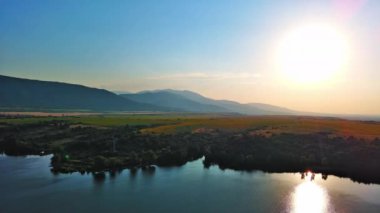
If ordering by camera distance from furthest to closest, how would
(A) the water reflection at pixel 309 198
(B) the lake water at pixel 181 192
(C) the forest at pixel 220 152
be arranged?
(C) the forest at pixel 220 152 → (A) the water reflection at pixel 309 198 → (B) the lake water at pixel 181 192

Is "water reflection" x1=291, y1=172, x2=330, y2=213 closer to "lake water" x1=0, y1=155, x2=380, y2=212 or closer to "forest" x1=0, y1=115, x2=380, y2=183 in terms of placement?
"lake water" x1=0, y1=155, x2=380, y2=212

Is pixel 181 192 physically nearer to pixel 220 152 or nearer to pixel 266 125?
pixel 220 152

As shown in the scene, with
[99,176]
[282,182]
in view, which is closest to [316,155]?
[282,182]

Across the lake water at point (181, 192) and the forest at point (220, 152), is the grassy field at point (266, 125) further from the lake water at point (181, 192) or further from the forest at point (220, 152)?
the lake water at point (181, 192)

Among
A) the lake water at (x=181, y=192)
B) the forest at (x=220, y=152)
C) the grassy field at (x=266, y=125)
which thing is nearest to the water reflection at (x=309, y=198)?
the lake water at (x=181, y=192)

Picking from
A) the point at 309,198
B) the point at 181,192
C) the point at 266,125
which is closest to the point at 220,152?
the point at 181,192

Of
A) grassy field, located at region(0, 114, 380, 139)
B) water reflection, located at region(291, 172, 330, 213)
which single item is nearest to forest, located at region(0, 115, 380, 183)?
grassy field, located at region(0, 114, 380, 139)

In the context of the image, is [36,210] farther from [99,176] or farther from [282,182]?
[282,182]
